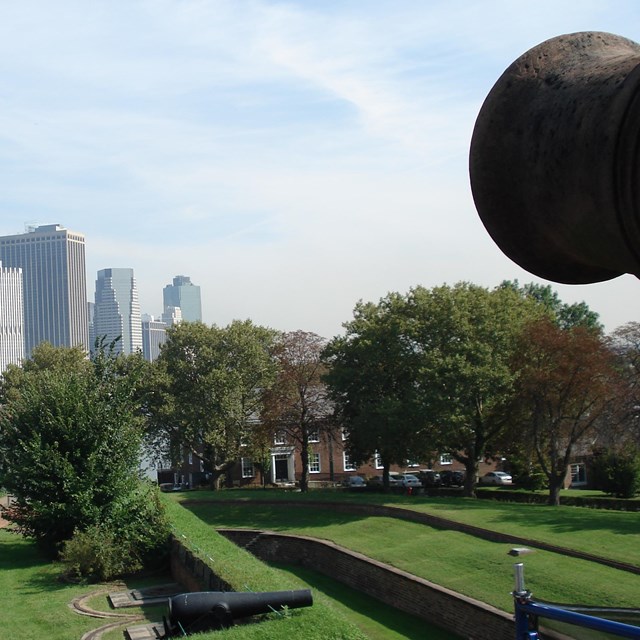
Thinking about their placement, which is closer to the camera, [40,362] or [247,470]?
[247,470]

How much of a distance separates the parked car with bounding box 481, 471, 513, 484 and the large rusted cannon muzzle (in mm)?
48931

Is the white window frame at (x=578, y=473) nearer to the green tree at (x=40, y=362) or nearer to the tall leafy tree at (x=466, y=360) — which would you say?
the tall leafy tree at (x=466, y=360)

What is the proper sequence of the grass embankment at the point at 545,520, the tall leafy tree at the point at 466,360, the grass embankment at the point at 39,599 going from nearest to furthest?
1. the grass embankment at the point at 39,599
2. the grass embankment at the point at 545,520
3. the tall leafy tree at the point at 466,360

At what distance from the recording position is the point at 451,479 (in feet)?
169

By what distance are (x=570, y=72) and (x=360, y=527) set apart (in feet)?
93.2

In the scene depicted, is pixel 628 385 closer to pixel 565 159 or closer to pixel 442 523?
pixel 442 523

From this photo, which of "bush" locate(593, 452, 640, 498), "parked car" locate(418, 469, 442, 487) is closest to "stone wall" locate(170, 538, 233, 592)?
"bush" locate(593, 452, 640, 498)

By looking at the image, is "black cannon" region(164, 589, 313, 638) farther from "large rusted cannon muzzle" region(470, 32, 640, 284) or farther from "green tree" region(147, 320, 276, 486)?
"green tree" region(147, 320, 276, 486)

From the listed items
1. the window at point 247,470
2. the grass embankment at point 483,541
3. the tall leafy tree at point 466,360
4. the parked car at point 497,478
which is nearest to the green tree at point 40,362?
the window at point 247,470

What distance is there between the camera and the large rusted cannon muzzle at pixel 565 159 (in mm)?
1911

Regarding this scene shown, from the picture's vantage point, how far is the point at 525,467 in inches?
1743

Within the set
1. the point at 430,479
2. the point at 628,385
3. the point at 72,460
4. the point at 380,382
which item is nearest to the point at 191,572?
the point at 72,460

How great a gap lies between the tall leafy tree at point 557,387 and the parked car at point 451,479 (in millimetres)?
15953

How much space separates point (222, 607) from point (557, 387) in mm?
22799
